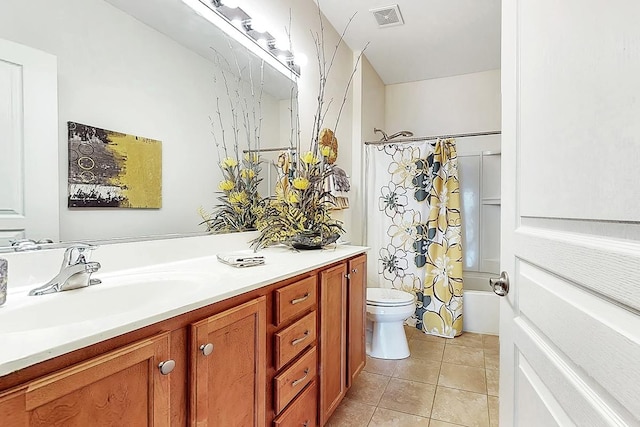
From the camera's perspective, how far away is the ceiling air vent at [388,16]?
242 centimetres

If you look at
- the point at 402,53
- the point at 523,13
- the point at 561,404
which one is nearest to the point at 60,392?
the point at 561,404

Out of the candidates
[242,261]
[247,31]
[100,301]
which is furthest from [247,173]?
[100,301]

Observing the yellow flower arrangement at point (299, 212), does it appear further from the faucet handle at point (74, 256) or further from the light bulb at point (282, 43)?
the faucet handle at point (74, 256)

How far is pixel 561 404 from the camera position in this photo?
2.22 ft

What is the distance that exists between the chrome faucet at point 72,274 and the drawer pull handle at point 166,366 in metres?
0.39

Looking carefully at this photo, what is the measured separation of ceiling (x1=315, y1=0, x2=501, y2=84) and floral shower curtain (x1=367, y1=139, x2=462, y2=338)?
84cm

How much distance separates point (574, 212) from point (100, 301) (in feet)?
3.75

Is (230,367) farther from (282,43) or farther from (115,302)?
(282,43)

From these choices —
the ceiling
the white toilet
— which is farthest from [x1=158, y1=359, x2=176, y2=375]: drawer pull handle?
the ceiling

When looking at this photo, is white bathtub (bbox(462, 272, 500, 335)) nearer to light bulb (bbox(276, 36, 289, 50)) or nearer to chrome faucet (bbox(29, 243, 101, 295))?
light bulb (bbox(276, 36, 289, 50))

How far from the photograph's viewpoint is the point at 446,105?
142 inches

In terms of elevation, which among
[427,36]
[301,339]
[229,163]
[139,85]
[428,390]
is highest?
[427,36]

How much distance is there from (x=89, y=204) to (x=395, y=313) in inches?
74.4

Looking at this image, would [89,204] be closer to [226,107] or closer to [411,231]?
[226,107]
